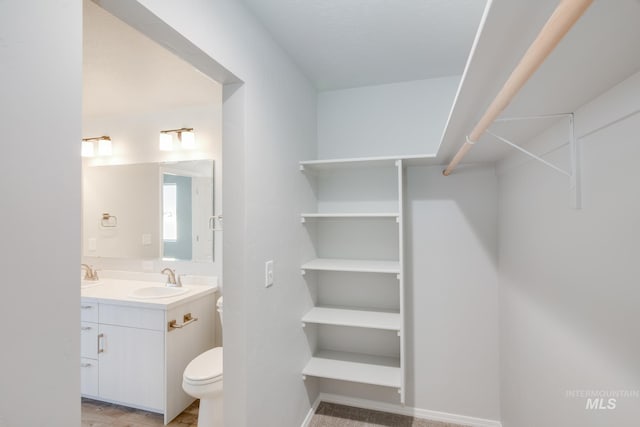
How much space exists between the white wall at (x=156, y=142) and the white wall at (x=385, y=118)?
100 centimetres

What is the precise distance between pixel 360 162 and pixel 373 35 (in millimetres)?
740

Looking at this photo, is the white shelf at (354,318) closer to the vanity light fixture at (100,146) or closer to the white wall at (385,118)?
the white wall at (385,118)

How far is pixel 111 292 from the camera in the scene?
8.46ft

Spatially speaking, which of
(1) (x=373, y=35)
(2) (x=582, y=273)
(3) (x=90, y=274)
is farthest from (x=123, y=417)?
(1) (x=373, y=35)

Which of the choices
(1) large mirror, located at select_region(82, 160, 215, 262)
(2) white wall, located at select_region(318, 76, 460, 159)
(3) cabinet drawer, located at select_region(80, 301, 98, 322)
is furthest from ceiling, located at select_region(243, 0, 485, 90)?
(3) cabinet drawer, located at select_region(80, 301, 98, 322)

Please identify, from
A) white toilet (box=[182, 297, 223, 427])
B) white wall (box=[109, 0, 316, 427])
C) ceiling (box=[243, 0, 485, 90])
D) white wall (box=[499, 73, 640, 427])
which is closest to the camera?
white wall (box=[499, 73, 640, 427])

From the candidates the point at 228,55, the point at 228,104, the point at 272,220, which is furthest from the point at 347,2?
the point at 272,220

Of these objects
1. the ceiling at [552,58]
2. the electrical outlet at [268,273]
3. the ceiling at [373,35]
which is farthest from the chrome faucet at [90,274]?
the ceiling at [552,58]

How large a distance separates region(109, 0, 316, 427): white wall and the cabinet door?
1052mm

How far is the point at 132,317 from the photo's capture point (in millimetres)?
2314

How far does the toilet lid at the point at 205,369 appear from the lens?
1.97 m

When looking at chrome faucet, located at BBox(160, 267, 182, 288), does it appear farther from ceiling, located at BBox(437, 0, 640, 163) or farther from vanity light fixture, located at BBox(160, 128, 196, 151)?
ceiling, located at BBox(437, 0, 640, 163)

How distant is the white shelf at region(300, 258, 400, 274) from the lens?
203cm

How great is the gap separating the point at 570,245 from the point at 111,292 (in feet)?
10.0
